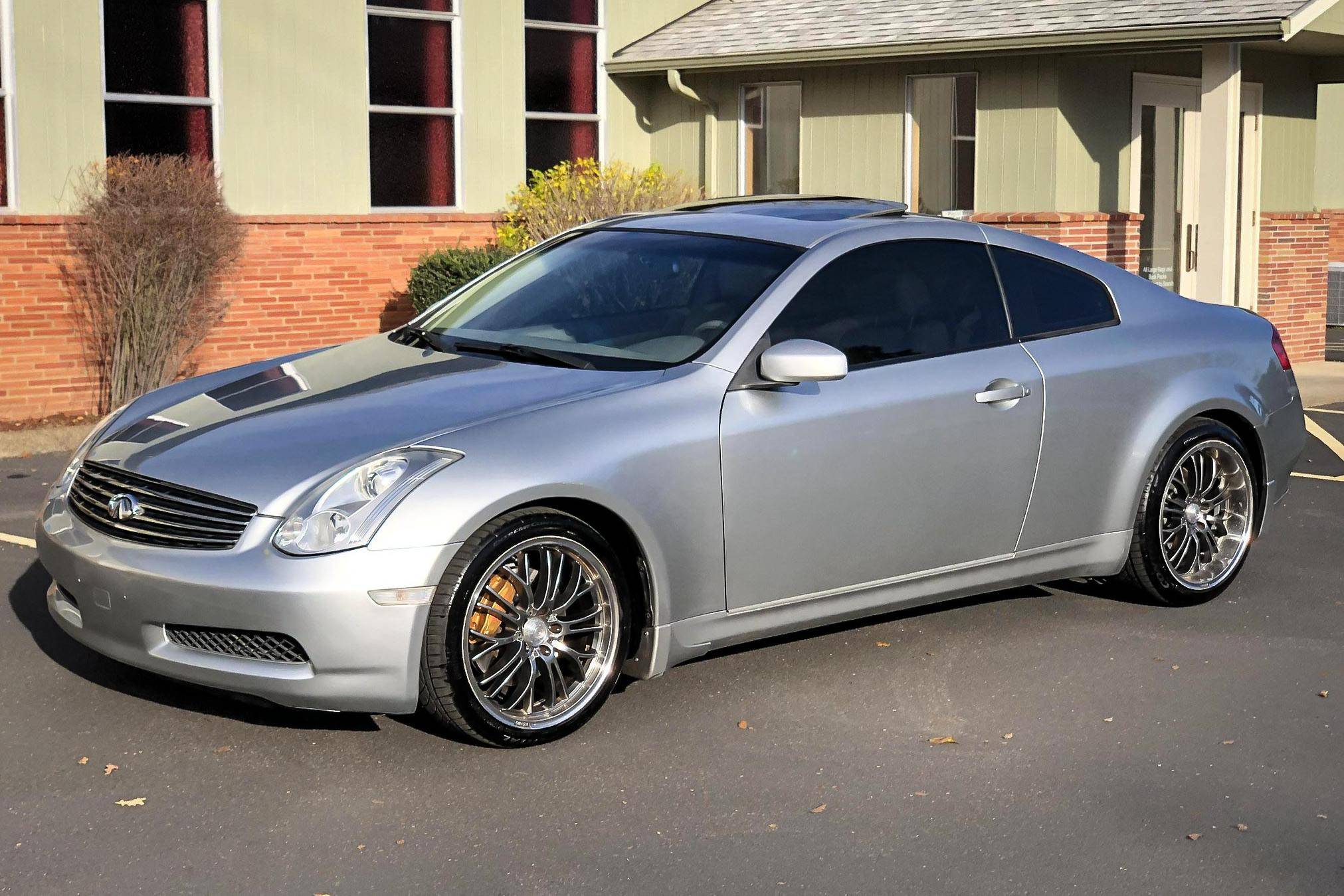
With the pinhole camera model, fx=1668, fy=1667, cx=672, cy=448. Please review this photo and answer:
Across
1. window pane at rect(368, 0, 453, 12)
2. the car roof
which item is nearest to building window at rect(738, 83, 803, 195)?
window pane at rect(368, 0, 453, 12)

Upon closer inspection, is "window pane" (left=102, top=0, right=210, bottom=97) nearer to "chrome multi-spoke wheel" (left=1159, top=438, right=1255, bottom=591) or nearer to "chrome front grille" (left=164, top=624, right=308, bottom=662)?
"chrome front grille" (left=164, top=624, right=308, bottom=662)

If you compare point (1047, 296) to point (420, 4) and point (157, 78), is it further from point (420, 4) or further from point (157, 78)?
point (420, 4)

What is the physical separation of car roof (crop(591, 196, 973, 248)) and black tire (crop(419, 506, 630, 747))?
4.98 feet

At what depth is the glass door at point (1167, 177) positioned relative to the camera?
1568 centimetres

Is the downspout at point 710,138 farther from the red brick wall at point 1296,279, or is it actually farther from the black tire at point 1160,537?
the black tire at point 1160,537

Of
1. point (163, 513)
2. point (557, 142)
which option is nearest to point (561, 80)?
point (557, 142)

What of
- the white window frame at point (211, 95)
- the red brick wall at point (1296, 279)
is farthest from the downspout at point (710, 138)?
the red brick wall at point (1296, 279)

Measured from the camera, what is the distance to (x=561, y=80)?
16.8m

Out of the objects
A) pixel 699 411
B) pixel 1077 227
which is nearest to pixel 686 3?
pixel 1077 227

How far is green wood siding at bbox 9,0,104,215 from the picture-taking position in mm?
12750

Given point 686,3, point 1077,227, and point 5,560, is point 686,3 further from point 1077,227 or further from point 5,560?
point 5,560

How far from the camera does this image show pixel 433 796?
15.5ft

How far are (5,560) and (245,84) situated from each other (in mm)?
7480

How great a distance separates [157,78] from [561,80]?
4.51 meters
